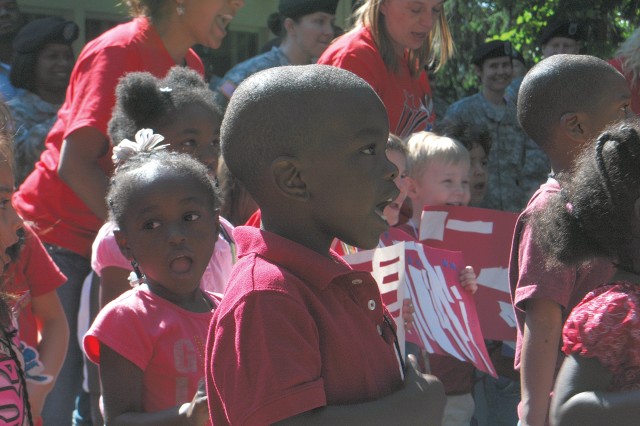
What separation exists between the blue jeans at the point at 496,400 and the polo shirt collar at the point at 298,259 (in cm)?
328

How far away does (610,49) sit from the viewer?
25.8ft

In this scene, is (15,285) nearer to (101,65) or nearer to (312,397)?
(101,65)

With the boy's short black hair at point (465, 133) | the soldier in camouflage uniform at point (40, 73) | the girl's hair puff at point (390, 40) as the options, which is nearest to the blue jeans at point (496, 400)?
the boy's short black hair at point (465, 133)

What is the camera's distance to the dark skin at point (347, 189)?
1943 millimetres

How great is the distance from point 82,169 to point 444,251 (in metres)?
1.40

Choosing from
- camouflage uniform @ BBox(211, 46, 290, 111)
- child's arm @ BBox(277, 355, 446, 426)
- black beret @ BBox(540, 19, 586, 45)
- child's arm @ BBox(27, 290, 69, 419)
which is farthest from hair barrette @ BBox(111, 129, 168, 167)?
black beret @ BBox(540, 19, 586, 45)

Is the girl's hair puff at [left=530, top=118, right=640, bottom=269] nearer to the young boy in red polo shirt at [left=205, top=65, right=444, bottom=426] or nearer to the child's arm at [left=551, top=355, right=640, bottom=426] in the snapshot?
the child's arm at [left=551, top=355, right=640, bottom=426]

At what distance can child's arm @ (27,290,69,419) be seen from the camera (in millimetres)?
3717

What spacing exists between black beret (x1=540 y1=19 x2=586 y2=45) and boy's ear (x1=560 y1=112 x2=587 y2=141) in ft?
13.8

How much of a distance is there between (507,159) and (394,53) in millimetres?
2383

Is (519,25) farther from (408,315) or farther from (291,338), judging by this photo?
(291,338)

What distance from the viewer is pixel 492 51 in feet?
25.4

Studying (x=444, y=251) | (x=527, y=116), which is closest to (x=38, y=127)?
(x=444, y=251)

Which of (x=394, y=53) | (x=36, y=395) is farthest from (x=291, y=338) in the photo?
(x=394, y=53)
